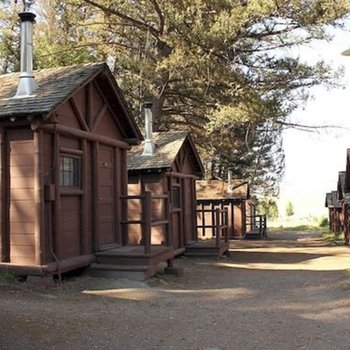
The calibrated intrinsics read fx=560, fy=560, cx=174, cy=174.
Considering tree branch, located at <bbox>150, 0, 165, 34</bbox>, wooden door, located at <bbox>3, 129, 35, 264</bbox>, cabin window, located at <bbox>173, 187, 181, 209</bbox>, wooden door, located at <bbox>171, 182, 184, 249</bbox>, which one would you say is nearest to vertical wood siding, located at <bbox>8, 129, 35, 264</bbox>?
wooden door, located at <bbox>3, 129, 35, 264</bbox>

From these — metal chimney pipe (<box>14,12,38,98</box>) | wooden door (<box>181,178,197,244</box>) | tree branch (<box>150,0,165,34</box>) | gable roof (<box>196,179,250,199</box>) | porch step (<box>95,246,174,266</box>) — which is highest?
tree branch (<box>150,0,165,34</box>)

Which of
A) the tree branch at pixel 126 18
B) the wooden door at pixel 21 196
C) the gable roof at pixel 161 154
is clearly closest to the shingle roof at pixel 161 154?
the gable roof at pixel 161 154

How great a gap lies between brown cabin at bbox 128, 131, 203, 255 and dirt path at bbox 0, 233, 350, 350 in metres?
4.77

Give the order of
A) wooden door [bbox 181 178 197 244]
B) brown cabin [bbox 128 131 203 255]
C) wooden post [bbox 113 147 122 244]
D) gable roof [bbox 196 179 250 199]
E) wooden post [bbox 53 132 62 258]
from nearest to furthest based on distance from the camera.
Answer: wooden post [bbox 53 132 62 258], wooden post [bbox 113 147 122 244], brown cabin [bbox 128 131 203 255], wooden door [bbox 181 178 197 244], gable roof [bbox 196 179 250 199]

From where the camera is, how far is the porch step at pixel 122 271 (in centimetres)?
1239

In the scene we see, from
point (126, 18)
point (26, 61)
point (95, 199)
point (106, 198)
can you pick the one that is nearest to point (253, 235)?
point (126, 18)

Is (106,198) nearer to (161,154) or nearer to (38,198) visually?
(38,198)

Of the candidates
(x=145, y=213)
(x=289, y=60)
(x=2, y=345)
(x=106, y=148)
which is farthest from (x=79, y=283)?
(x=289, y=60)

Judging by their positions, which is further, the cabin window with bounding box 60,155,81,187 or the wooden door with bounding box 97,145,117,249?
the wooden door with bounding box 97,145,117,249

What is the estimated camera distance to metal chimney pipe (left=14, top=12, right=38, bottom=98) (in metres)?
11.9

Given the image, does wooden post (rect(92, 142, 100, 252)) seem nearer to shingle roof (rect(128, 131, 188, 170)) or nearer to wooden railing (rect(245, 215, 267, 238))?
shingle roof (rect(128, 131, 188, 170))

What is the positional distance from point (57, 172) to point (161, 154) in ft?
26.8

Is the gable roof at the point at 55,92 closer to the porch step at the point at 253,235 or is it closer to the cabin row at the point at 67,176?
the cabin row at the point at 67,176

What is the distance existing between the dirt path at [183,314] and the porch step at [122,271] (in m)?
0.27
